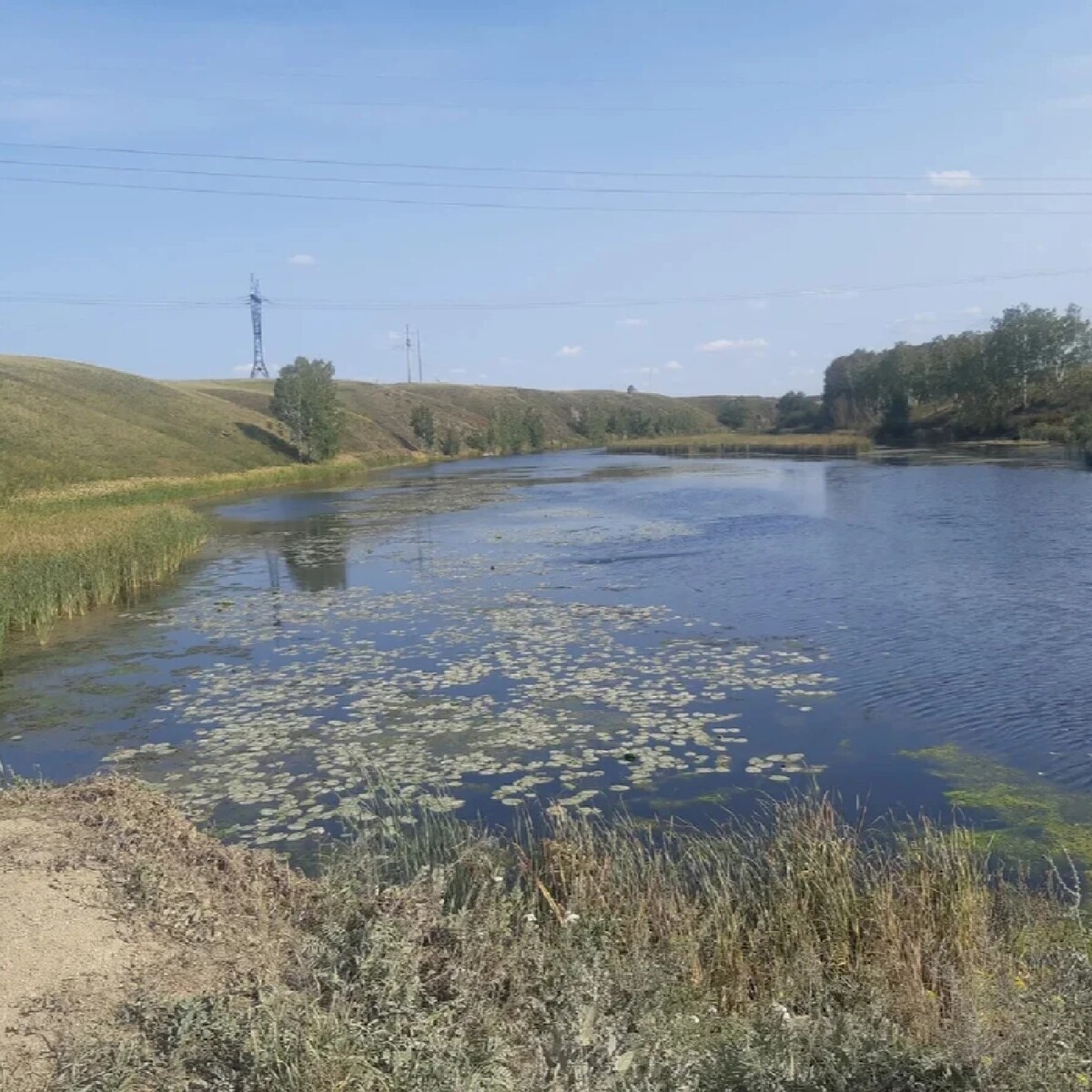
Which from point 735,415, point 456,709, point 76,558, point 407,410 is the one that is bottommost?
point 456,709

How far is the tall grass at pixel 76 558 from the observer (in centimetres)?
1994

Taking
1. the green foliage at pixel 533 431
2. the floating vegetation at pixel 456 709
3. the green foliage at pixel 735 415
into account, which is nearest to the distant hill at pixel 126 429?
the green foliage at pixel 533 431

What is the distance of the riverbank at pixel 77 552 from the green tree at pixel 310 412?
136 ft

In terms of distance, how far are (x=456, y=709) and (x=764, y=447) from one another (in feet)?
257

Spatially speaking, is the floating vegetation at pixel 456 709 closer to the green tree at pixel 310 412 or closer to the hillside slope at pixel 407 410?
the green tree at pixel 310 412

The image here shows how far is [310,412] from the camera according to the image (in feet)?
273

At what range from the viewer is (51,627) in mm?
20109

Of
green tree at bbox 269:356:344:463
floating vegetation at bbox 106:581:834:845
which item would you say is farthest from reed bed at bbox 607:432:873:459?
floating vegetation at bbox 106:581:834:845

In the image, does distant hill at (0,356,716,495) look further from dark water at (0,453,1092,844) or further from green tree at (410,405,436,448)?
dark water at (0,453,1092,844)

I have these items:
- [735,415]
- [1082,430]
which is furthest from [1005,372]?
[735,415]

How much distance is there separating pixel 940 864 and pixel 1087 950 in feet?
3.50

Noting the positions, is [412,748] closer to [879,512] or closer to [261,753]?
[261,753]

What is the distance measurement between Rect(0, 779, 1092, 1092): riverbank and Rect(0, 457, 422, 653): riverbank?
12.3 meters

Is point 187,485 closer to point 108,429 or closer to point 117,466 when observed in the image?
point 117,466
